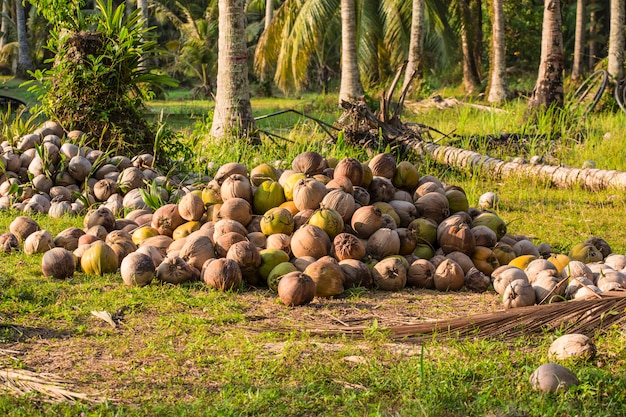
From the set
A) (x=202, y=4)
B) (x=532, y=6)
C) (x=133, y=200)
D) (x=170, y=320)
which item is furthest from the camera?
(x=202, y=4)

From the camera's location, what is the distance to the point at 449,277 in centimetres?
447

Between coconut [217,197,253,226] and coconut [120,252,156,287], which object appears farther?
coconut [217,197,253,226]

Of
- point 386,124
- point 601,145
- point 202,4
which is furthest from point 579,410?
point 202,4

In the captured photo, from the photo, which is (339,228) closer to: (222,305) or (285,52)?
(222,305)

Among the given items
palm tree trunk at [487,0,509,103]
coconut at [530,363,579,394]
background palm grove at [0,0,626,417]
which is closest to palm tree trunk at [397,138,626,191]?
background palm grove at [0,0,626,417]

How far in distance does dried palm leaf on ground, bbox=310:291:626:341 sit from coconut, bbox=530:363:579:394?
0.59m

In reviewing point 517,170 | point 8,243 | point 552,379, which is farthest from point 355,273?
point 517,170

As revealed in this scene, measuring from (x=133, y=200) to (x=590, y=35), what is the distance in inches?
1094

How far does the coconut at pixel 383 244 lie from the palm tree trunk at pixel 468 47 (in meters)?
18.5

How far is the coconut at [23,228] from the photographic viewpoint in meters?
5.46

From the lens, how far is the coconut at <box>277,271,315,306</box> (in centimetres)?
406

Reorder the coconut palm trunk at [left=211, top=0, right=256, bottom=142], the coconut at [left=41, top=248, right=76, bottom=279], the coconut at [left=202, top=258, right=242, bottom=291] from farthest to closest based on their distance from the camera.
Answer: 1. the coconut palm trunk at [left=211, top=0, right=256, bottom=142]
2. the coconut at [left=41, top=248, right=76, bottom=279]
3. the coconut at [left=202, top=258, right=242, bottom=291]

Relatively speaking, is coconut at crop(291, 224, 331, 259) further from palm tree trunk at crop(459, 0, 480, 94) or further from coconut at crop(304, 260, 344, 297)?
palm tree trunk at crop(459, 0, 480, 94)

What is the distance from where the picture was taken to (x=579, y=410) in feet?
9.07
